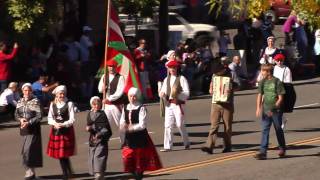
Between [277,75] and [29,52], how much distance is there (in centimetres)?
848

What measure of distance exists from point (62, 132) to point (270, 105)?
13.6 ft

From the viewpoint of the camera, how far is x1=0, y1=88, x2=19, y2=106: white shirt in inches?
936

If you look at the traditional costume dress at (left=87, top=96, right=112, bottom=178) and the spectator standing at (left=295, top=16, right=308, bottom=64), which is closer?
the traditional costume dress at (left=87, top=96, right=112, bottom=178)

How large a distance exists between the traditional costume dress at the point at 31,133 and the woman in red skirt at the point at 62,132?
0.99 ft

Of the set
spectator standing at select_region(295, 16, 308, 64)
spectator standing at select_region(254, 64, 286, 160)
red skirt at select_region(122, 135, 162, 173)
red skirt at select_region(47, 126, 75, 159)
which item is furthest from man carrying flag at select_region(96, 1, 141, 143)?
spectator standing at select_region(295, 16, 308, 64)

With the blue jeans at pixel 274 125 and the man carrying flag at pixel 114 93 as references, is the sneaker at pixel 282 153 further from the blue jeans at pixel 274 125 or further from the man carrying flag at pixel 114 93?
the man carrying flag at pixel 114 93

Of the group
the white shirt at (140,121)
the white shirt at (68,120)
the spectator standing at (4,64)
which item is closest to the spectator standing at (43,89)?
the spectator standing at (4,64)

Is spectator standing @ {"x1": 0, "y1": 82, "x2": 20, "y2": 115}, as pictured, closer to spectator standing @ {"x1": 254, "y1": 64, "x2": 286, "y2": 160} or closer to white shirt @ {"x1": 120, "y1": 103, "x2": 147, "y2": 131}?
spectator standing @ {"x1": 254, "y1": 64, "x2": 286, "y2": 160}

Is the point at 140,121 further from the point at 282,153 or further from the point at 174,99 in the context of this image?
the point at 282,153

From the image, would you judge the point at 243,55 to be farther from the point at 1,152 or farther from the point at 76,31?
the point at 1,152

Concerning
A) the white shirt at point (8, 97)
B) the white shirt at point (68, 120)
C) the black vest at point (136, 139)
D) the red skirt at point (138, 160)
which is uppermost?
the white shirt at point (68, 120)

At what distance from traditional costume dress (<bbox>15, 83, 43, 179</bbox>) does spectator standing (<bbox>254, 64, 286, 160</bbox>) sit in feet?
13.7

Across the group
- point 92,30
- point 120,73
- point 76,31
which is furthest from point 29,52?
point 120,73

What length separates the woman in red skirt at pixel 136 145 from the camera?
51.4ft
